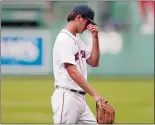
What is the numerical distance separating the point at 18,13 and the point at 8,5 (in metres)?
0.44

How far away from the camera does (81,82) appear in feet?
26.3

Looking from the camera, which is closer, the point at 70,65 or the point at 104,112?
the point at 70,65

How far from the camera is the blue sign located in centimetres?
2369

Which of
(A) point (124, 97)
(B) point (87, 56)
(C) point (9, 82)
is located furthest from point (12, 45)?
(B) point (87, 56)

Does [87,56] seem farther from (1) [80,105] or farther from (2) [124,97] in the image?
(2) [124,97]

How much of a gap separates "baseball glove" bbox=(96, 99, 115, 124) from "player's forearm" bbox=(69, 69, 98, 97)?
8.9 inches

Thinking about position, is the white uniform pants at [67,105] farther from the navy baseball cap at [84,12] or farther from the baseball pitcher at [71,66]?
the navy baseball cap at [84,12]

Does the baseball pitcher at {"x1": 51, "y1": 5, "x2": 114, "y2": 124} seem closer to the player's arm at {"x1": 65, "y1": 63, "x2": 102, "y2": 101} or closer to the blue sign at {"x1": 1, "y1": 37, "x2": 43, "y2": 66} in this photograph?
the player's arm at {"x1": 65, "y1": 63, "x2": 102, "y2": 101}

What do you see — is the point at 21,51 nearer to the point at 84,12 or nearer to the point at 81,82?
the point at 84,12

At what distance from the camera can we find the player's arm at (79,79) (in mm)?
8016

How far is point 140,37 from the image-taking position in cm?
2477

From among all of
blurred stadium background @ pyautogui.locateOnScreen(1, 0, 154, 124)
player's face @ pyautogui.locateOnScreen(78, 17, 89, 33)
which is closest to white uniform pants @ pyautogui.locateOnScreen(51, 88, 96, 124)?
player's face @ pyautogui.locateOnScreen(78, 17, 89, 33)

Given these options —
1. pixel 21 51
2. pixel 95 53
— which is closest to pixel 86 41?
pixel 21 51

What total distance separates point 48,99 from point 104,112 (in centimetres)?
995
